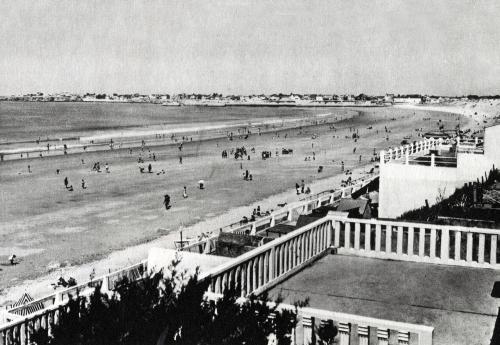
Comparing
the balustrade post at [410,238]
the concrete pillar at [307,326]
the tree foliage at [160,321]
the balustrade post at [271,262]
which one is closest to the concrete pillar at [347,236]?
the balustrade post at [410,238]

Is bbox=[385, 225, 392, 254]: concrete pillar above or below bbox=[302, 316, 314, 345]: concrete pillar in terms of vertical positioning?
below

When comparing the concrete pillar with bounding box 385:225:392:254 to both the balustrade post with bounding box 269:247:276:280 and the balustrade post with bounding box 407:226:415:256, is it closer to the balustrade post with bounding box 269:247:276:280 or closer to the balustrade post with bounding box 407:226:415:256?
the balustrade post with bounding box 407:226:415:256

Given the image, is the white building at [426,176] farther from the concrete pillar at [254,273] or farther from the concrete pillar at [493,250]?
the concrete pillar at [254,273]

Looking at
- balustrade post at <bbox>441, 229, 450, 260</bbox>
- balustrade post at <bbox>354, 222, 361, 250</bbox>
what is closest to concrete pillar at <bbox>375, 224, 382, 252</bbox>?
balustrade post at <bbox>354, 222, 361, 250</bbox>

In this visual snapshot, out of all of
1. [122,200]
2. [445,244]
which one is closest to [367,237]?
[445,244]

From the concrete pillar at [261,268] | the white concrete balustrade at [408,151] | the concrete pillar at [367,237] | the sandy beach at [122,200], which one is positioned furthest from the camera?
the sandy beach at [122,200]

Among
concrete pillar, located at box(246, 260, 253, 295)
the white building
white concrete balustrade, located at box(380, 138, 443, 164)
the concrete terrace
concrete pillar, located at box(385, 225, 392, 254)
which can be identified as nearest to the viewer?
the concrete terrace
